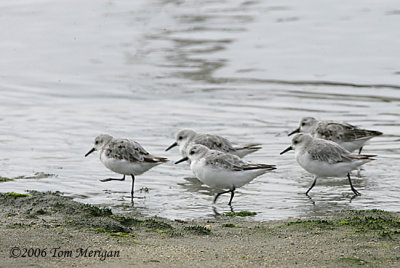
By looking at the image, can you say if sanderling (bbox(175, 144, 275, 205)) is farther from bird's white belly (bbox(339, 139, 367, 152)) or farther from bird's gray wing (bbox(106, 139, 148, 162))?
bird's white belly (bbox(339, 139, 367, 152))

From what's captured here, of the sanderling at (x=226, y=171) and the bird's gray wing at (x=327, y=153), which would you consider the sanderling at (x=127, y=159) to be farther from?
the bird's gray wing at (x=327, y=153)

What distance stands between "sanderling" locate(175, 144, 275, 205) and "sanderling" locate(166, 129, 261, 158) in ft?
4.51

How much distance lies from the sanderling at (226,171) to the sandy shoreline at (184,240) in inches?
38.6

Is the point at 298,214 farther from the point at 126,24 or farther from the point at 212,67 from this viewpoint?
the point at 126,24

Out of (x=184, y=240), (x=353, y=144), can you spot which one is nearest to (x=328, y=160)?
(x=353, y=144)

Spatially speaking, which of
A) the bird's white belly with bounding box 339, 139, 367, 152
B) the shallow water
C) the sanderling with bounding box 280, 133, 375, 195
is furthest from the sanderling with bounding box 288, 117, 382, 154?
the sanderling with bounding box 280, 133, 375, 195

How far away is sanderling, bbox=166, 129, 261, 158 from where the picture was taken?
34.0 ft

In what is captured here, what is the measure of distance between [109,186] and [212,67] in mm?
9129

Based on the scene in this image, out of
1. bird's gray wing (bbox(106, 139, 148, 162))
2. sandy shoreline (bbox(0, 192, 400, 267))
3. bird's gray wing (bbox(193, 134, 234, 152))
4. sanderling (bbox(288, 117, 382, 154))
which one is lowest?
sanderling (bbox(288, 117, 382, 154))

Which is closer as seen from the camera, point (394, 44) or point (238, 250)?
point (238, 250)

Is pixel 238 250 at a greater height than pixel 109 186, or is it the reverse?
pixel 238 250

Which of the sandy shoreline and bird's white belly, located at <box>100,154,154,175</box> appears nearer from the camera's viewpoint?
the sandy shoreline

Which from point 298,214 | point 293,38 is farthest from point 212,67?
point 298,214

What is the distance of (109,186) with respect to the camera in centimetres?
950
